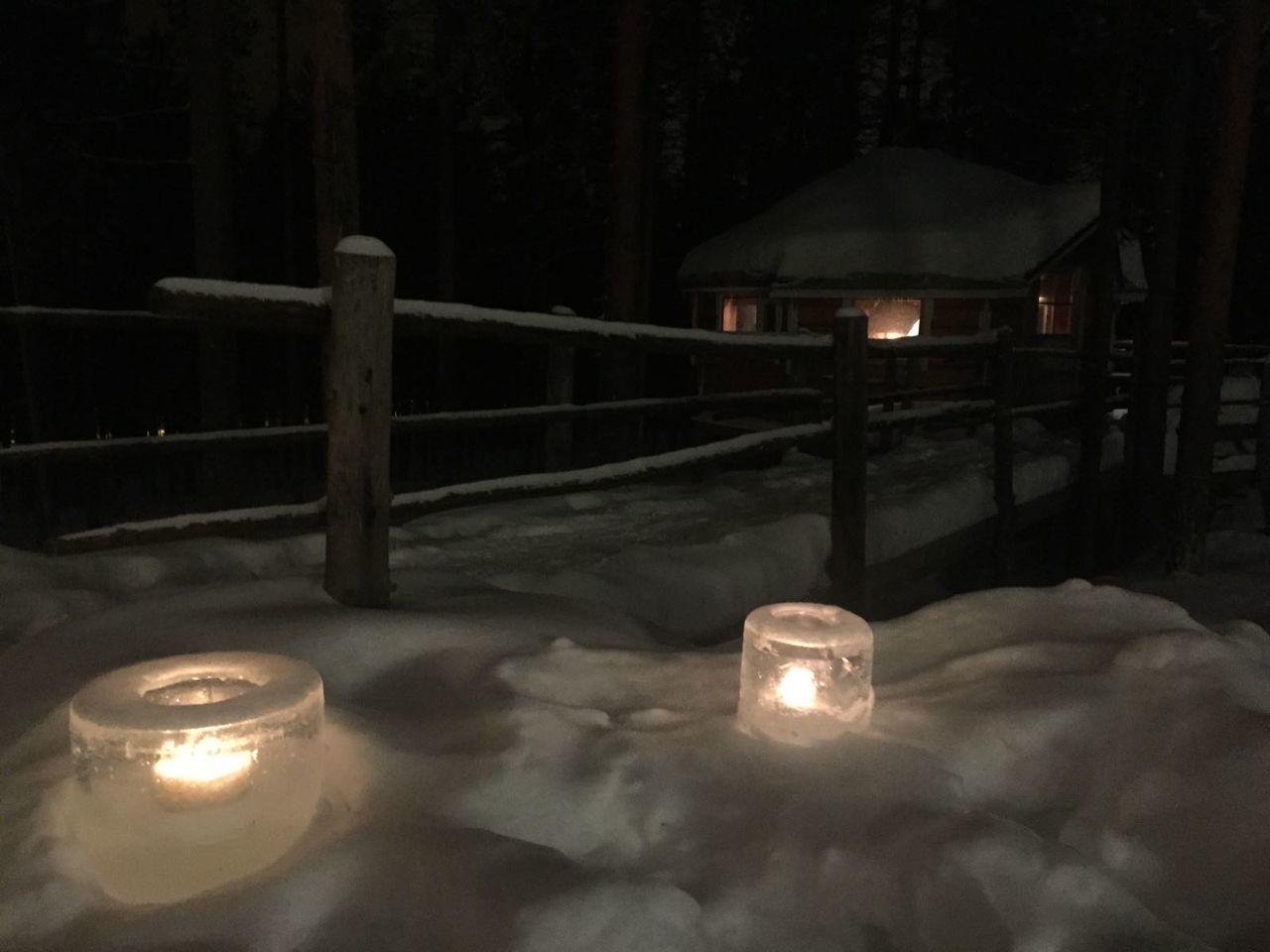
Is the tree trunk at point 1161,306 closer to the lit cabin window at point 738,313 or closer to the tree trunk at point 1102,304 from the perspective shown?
the tree trunk at point 1102,304

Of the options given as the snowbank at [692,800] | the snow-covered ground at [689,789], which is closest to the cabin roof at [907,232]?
the snow-covered ground at [689,789]

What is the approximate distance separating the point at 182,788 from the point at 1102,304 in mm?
12638

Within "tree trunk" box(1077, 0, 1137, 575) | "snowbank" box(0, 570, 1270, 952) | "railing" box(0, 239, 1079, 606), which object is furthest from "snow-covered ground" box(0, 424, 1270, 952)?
"tree trunk" box(1077, 0, 1137, 575)

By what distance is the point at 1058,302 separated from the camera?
18969 millimetres

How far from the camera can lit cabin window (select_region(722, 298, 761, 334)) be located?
19656 millimetres

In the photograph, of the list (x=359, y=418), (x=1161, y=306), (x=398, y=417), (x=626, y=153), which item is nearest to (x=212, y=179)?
(x=626, y=153)

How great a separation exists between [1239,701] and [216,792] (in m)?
2.38

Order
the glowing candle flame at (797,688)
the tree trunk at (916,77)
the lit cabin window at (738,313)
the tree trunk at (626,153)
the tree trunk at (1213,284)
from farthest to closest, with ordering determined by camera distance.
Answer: the tree trunk at (916,77) → the lit cabin window at (738,313) → the tree trunk at (626,153) → the tree trunk at (1213,284) → the glowing candle flame at (797,688)

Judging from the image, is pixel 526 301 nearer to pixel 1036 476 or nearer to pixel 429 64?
pixel 429 64

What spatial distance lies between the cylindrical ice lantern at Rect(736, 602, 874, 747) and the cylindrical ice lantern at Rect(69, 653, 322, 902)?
3.77 ft

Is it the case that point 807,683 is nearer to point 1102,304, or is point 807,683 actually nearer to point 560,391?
point 560,391

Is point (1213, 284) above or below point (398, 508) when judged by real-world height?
above

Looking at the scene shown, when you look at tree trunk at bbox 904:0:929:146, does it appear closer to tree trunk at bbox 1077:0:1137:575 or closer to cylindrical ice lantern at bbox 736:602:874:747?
tree trunk at bbox 1077:0:1137:575

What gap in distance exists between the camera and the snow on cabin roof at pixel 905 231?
16391 mm
